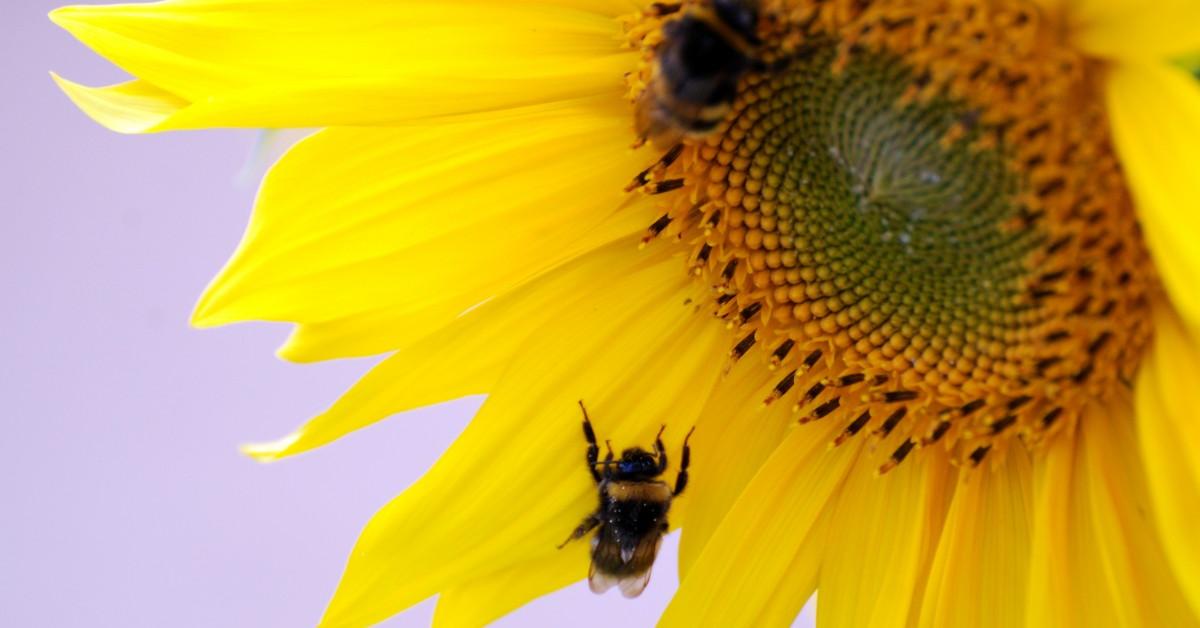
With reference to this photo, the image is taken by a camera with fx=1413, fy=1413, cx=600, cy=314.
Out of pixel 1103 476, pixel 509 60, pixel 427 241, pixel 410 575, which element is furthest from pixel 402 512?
pixel 1103 476

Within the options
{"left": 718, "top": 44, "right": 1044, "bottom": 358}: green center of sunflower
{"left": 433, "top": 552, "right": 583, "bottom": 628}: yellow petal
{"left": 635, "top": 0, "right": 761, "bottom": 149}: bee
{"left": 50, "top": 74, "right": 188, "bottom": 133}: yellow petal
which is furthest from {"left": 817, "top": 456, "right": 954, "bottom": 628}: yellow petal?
{"left": 50, "top": 74, "right": 188, "bottom": 133}: yellow petal

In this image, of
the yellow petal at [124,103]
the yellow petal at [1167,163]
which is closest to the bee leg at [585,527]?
the yellow petal at [124,103]

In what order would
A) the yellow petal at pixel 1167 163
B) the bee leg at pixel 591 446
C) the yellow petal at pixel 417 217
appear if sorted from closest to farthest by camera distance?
the yellow petal at pixel 1167 163 → the yellow petal at pixel 417 217 → the bee leg at pixel 591 446

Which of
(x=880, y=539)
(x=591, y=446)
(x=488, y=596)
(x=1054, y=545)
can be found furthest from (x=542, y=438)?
(x=1054, y=545)

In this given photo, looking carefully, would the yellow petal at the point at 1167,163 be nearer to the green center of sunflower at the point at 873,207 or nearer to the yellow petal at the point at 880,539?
the green center of sunflower at the point at 873,207

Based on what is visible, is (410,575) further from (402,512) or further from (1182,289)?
(1182,289)

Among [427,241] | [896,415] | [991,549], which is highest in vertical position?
[427,241]

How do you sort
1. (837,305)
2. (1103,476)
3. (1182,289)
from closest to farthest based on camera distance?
(1182,289)
(1103,476)
(837,305)
